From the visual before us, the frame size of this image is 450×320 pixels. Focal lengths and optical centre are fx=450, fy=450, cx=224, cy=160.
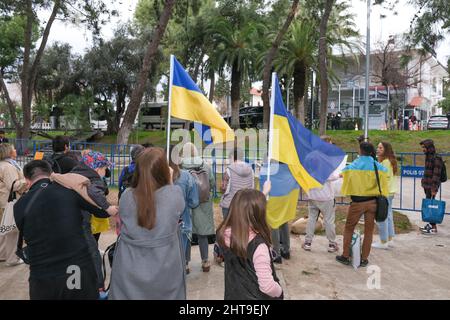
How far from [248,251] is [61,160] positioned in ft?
7.95

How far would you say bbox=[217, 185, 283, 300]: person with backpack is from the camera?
288cm

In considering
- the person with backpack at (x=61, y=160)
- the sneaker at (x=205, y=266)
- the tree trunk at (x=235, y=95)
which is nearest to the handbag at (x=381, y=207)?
the sneaker at (x=205, y=266)

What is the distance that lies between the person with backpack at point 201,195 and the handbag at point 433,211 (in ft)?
14.0

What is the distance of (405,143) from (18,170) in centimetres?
2119

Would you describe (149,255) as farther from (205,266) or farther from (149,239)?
(205,266)

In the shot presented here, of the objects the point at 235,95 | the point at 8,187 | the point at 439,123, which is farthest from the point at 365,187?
the point at 439,123

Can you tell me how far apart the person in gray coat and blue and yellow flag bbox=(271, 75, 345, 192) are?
7.35 feet

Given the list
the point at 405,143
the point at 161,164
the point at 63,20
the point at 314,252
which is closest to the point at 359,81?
the point at 405,143

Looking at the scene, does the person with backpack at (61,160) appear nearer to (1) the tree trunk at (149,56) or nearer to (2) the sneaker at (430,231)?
(2) the sneaker at (430,231)

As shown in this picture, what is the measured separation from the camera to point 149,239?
293cm

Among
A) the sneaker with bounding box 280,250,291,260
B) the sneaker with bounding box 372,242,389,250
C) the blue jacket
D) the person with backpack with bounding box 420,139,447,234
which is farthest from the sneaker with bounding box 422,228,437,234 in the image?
the blue jacket

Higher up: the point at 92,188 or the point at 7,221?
Result: the point at 92,188

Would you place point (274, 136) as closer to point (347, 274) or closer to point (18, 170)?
point (347, 274)

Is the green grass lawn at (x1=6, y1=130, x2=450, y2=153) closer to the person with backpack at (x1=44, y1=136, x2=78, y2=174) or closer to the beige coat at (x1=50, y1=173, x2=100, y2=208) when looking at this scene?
the person with backpack at (x1=44, y1=136, x2=78, y2=174)
